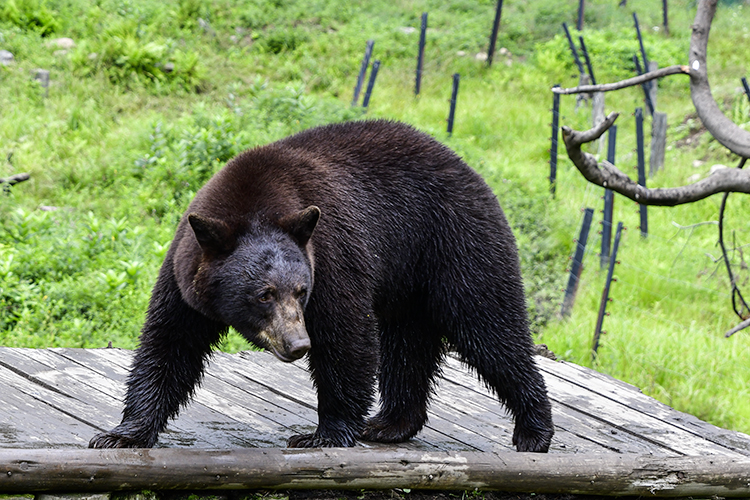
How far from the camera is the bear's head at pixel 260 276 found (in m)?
2.95

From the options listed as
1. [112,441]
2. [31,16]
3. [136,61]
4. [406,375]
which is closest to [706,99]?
[406,375]

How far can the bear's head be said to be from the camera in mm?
2951

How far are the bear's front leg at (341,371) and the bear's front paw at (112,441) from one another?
70 centimetres

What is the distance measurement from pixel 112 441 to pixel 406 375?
148cm

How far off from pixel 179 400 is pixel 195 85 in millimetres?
9839

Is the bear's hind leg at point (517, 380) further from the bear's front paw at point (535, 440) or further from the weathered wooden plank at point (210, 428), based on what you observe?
the weathered wooden plank at point (210, 428)

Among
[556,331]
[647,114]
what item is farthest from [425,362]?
[647,114]

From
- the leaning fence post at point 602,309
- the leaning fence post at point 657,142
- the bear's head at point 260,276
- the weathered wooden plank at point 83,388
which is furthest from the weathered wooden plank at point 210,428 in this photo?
the leaning fence post at point 657,142

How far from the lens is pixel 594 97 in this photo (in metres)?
11.9

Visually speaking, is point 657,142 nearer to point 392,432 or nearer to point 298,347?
point 392,432

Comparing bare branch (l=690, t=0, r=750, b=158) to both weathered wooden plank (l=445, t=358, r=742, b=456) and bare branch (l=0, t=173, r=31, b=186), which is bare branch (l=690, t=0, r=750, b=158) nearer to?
weathered wooden plank (l=445, t=358, r=742, b=456)

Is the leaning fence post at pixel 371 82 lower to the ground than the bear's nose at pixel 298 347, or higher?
lower

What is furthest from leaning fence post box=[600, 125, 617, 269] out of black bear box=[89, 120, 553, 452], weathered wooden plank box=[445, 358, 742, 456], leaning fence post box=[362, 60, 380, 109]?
black bear box=[89, 120, 553, 452]

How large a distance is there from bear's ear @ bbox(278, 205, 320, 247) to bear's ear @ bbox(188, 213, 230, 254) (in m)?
0.22
